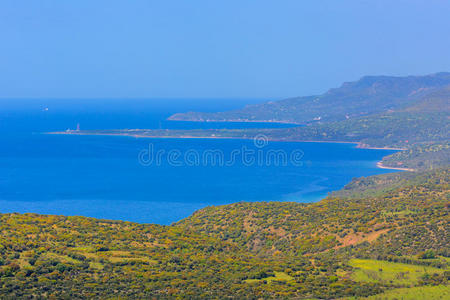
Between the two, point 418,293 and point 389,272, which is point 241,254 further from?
point 418,293

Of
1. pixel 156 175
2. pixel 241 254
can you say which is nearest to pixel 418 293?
pixel 241 254

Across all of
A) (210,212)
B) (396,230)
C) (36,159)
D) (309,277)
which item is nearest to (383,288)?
(309,277)

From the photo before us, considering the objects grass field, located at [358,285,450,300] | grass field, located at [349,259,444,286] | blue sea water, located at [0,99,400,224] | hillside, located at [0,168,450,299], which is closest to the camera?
grass field, located at [358,285,450,300]

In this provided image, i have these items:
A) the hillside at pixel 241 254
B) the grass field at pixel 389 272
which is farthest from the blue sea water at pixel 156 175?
the grass field at pixel 389 272

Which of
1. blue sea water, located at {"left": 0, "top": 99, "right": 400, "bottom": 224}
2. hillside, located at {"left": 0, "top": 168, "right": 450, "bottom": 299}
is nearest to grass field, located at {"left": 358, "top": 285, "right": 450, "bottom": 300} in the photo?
hillside, located at {"left": 0, "top": 168, "right": 450, "bottom": 299}

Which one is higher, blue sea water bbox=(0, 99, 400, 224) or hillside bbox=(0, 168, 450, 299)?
A: hillside bbox=(0, 168, 450, 299)

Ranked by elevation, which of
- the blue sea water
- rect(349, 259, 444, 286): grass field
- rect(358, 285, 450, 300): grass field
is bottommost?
the blue sea water

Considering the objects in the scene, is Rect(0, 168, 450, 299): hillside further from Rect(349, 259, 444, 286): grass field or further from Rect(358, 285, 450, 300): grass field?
Rect(358, 285, 450, 300): grass field

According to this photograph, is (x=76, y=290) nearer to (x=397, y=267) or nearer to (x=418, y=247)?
(x=397, y=267)
